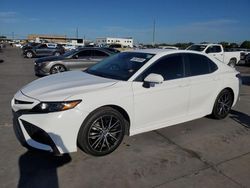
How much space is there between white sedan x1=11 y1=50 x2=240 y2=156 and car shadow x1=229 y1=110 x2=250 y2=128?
2.18 ft

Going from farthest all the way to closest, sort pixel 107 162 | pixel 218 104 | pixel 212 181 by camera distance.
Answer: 1. pixel 218 104
2. pixel 107 162
3. pixel 212 181

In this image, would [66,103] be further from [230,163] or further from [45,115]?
[230,163]

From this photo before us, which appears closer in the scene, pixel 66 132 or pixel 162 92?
pixel 66 132

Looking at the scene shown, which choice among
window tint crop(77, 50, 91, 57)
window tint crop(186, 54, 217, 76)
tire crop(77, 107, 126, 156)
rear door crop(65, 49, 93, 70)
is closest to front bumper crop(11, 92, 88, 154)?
tire crop(77, 107, 126, 156)

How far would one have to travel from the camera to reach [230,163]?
11.7ft

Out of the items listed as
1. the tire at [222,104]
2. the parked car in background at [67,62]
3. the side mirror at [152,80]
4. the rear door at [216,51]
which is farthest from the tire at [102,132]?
the rear door at [216,51]

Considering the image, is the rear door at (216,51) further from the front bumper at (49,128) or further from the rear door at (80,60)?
the front bumper at (49,128)

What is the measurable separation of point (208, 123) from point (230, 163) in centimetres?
169

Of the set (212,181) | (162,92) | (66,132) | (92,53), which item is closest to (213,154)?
(212,181)

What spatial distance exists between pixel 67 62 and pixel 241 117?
790 cm

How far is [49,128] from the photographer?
3.11 metres

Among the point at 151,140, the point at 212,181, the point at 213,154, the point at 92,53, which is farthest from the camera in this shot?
the point at 92,53

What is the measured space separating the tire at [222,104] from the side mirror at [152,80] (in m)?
1.98

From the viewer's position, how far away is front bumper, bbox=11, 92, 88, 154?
3117mm
